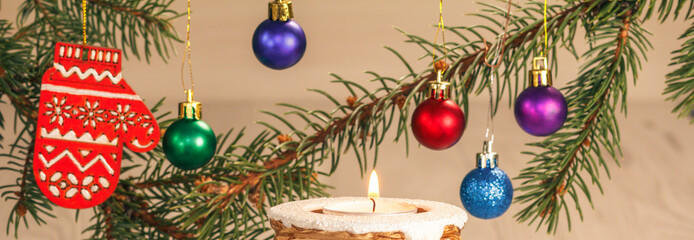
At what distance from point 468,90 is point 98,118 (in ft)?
0.74

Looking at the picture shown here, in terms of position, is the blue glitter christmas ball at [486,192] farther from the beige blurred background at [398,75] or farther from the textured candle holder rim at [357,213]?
the beige blurred background at [398,75]

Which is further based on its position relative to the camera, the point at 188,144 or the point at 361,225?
the point at 188,144

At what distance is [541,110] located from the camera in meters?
0.37

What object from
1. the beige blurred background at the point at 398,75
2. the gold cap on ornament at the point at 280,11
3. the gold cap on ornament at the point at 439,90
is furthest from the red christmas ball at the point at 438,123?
the beige blurred background at the point at 398,75

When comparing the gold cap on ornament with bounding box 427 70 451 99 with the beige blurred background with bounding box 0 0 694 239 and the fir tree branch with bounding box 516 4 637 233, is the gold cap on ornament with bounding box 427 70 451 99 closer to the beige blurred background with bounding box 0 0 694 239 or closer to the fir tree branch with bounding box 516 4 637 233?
the fir tree branch with bounding box 516 4 637 233

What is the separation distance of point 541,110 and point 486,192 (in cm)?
5

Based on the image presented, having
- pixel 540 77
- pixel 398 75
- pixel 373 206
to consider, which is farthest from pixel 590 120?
pixel 398 75

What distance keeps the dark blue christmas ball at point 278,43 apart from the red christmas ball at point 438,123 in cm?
9

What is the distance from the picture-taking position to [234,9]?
0.73 m

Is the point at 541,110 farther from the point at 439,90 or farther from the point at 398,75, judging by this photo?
the point at 398,75

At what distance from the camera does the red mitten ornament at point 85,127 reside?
41 centimetres

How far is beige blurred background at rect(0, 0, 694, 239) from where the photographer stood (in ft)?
2.07

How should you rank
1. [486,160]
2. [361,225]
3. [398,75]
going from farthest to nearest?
[398,75] < [486,160] < [361,225]

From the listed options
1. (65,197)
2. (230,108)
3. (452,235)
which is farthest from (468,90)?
(230,108)
